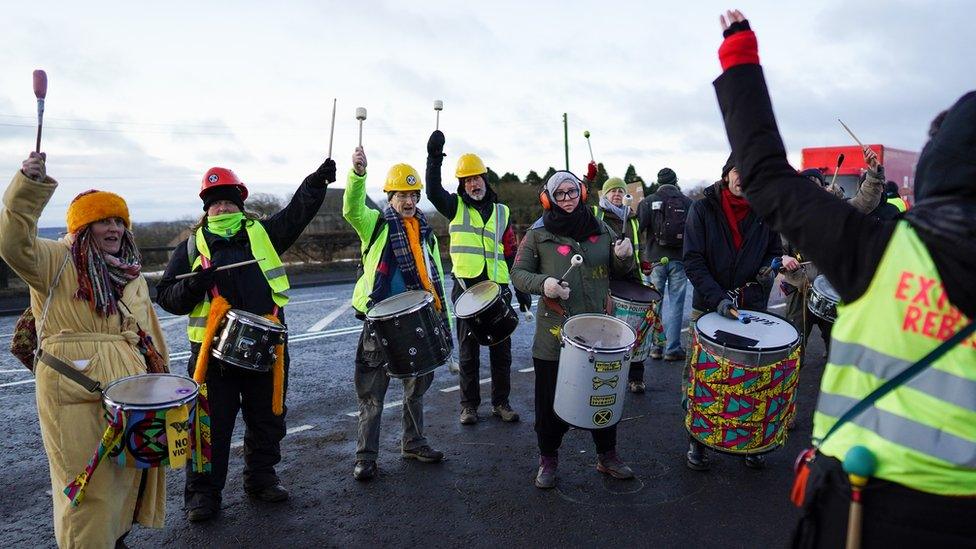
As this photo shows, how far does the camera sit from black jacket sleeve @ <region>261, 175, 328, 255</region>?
4.37 metres

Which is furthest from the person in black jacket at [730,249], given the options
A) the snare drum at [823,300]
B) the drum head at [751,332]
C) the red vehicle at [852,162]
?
the red vehicle at [852,162]

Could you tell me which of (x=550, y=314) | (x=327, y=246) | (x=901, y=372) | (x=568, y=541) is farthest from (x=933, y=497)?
(x=327, y=246)

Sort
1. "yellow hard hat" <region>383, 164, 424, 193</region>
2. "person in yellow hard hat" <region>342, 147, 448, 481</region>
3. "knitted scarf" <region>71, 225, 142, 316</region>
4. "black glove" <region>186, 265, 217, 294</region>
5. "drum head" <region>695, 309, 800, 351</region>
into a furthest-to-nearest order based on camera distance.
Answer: "yellow hard hat" <region>383, 164, 424, 193</region> → "person in yellow hard hat" <region>342, 147, 448, 481</region> → "black glove" <region>186, 265, 217, 294</region> → "drum head" <region>695, 309, 800, 351</region> → "knitted scarf" <region>71, 225, 142, 316</region>

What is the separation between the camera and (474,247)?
19.6ft

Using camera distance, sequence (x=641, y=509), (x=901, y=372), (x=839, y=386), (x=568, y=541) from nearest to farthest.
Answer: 1. (x=901, y=372)
2. (x=839, y=386)
3. (x=568, y=541)
4. (x=641, y=509)

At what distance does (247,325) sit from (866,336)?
328 centimetres

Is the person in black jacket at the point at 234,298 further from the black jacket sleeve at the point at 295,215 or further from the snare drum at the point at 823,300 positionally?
the snare drum at the point at 823,300

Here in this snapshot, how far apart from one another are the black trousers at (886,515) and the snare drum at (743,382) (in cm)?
223

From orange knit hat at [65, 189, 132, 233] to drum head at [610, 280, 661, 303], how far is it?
10.3ft

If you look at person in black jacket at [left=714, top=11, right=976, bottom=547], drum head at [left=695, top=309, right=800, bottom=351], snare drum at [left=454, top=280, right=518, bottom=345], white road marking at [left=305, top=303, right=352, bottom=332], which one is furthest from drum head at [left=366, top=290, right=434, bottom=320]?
white road marking at [left=305, top=303, right=352, bottom=332]

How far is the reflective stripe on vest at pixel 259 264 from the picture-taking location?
415 cm

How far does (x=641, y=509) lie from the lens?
4027 mm

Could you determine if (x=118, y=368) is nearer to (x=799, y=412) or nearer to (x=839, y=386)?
(x=839, y=386)

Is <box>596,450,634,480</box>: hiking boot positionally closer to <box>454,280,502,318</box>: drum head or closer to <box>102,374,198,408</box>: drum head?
<box>454,280,502,318</box>: drum head
